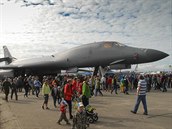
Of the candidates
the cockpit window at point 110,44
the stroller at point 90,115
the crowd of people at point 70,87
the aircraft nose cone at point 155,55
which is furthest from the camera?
the cockpit window at point 110,44

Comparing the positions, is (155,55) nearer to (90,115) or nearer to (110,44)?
(110,44)

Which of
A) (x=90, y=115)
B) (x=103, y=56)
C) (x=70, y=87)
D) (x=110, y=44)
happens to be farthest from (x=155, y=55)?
(x=90, y=115)

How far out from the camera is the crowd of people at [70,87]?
9.83 m

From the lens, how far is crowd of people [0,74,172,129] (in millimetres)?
9827

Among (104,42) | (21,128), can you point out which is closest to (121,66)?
(104,42)

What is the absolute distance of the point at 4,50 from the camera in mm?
46219

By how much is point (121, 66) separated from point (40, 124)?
15.0 m

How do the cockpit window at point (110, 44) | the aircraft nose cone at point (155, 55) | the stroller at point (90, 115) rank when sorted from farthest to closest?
1. the cockpit window at point (110, 44)
2. the aircraft nose cone at point (155, 55)
3. the stroller at point (90, 115)

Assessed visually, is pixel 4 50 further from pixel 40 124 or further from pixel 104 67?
pixel 40 124

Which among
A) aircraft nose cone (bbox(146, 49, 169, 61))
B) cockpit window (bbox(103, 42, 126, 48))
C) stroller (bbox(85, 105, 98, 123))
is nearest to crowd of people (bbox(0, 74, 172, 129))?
stroller (bbox(85, 105, 98, 123))

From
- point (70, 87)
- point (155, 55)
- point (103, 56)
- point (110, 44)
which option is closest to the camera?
point (70, 87)

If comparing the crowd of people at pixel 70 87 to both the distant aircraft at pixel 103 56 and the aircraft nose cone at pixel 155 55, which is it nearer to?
the distant aircraft at pixel 103 56

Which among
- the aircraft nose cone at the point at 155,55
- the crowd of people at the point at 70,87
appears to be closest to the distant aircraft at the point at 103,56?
the aircraft nose cone at the point at 155,55

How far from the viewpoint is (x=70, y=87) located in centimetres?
993
